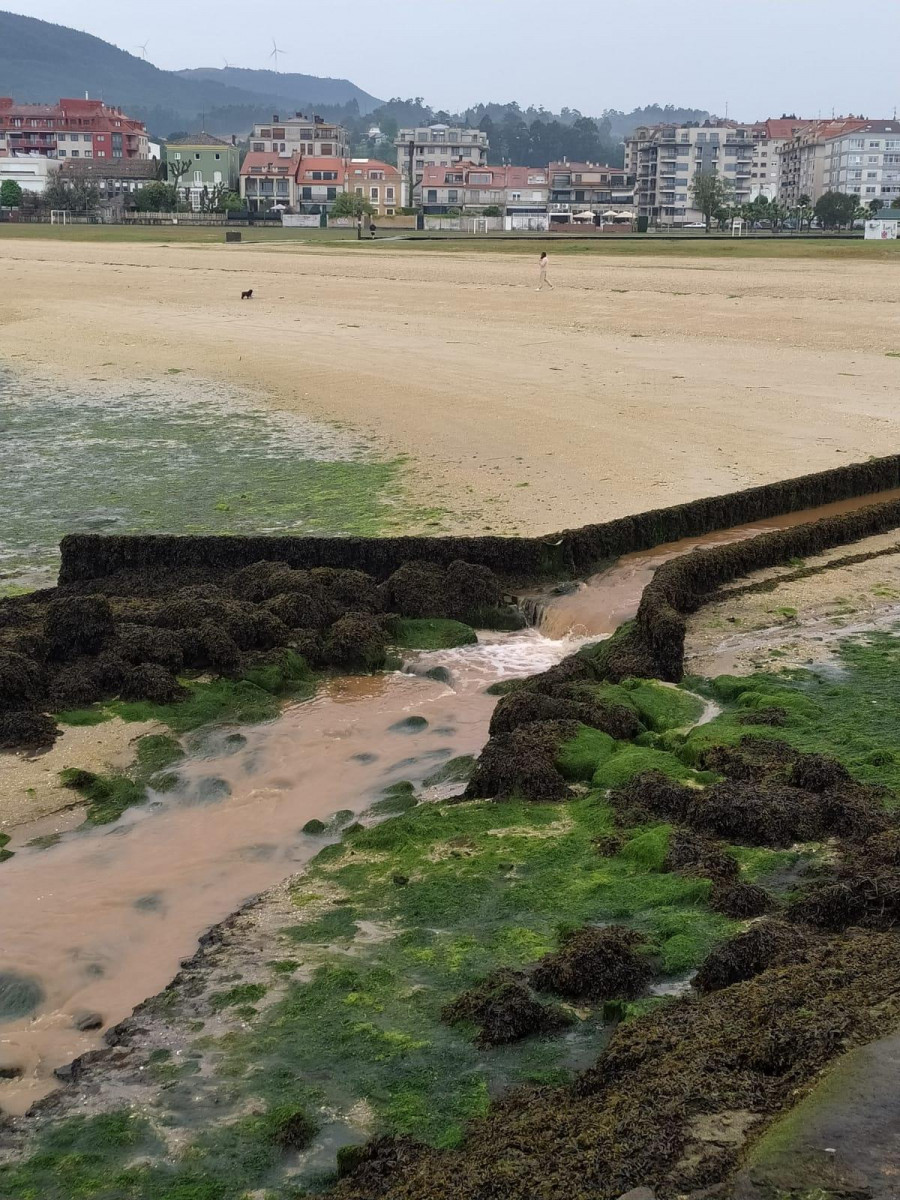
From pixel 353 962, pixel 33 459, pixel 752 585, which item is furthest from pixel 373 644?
pixel 33 459

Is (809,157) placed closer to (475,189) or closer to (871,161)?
(871,161)

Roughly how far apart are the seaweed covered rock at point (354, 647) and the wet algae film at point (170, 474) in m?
2.47

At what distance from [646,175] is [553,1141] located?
154040mm

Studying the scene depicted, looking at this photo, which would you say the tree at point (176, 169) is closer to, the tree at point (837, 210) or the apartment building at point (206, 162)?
the apartment building at point (206, 162)

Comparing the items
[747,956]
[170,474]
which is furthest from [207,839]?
[170,474]

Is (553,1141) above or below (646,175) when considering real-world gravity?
below

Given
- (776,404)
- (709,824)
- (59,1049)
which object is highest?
(776,404)

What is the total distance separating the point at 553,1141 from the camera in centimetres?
427

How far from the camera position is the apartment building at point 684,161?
472 feet

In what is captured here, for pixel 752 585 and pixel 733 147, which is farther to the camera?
pixel 733 147

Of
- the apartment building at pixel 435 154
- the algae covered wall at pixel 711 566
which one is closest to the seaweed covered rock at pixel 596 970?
the algae covered wall at pixel 711 566

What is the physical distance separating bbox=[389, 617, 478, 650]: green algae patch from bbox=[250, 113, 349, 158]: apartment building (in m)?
135

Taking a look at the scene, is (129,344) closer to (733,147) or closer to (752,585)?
(752,585)

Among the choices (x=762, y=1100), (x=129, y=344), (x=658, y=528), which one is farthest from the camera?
(x=129, y=344)
